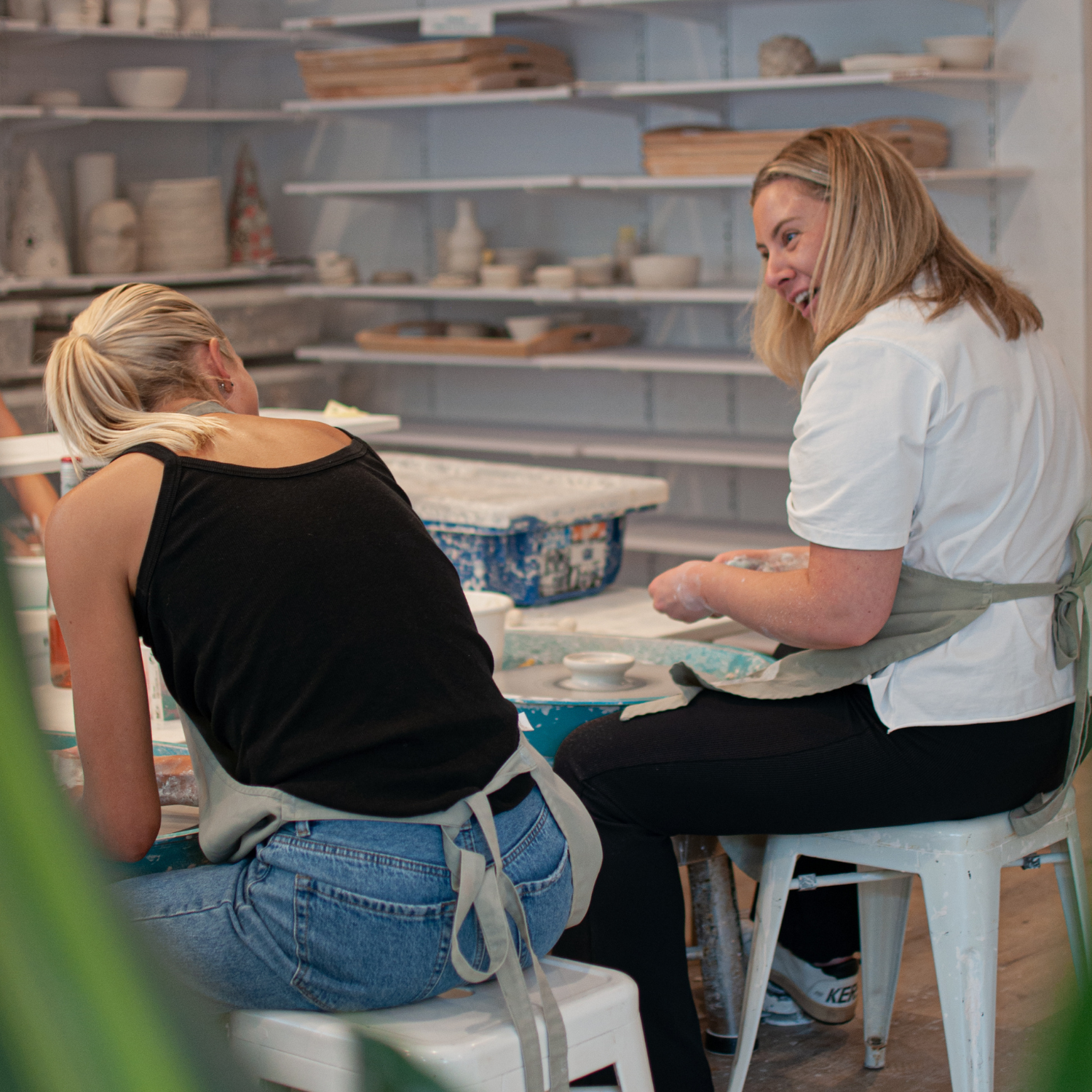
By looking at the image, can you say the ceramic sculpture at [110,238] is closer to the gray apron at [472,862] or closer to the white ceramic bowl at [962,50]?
the white ceramic bowl at [962,50]

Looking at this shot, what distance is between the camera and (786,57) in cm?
379

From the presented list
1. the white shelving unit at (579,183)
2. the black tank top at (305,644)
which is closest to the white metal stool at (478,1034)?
the black tank top at (305,644)

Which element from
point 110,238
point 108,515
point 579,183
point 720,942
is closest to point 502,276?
point 579,183

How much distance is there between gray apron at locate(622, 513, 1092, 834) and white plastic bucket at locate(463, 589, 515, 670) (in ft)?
0.77

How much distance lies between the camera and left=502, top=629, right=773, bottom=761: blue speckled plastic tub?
5.57ft

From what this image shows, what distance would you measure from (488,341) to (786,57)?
4.09 feet

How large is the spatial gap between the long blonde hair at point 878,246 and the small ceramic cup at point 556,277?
2543mm

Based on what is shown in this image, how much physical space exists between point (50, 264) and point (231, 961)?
363cm

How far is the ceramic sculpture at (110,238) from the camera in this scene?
4426 mm

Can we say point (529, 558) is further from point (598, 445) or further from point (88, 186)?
point (88, 186)

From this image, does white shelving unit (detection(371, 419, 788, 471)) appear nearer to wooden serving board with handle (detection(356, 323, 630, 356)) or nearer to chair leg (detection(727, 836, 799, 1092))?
wooden serving board with handle (detection(356, 323, 630, 356))

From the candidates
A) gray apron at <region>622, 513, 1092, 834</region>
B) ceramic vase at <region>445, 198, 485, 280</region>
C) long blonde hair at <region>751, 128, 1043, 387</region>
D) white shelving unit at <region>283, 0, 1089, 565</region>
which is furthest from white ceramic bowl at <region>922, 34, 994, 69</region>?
gray apron at <region>622, 513, 1092, 834</region>

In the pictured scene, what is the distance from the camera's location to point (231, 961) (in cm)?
113

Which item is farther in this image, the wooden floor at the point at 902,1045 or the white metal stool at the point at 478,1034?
the wooden floor at the point at 902,1045
